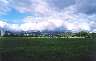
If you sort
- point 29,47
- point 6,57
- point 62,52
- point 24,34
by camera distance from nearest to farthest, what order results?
point 24,34 → point 6,57 → point 62,52 → point 29,47

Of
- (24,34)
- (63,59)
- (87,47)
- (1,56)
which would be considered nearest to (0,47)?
(1,56)

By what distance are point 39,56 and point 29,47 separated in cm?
90

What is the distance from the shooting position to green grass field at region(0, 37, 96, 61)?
17.8ft

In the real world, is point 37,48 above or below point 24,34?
below

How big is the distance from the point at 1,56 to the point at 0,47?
0.25 metres

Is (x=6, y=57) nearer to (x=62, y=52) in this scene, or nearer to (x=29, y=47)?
(x=29, y=47)

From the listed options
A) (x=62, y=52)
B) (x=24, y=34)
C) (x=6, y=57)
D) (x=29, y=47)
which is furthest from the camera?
(x=29, y=47)

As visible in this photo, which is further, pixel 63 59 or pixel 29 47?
pixel 29 47

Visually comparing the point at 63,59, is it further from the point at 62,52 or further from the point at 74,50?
the point at 74,50

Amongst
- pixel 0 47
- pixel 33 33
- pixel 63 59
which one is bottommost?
pixel 63 59

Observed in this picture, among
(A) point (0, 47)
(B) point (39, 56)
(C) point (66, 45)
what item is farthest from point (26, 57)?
(C) point (66, 45)

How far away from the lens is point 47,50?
243 inches

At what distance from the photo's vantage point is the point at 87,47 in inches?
250

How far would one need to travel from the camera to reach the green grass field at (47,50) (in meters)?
5.43
